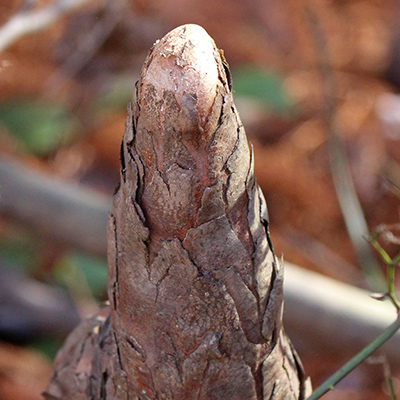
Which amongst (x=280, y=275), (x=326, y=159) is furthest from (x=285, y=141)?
(x=280, y=275)

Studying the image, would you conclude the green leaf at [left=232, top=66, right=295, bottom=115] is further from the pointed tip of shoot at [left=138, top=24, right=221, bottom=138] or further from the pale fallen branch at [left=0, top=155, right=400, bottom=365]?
the pointed tip of shoot at [left=138, top=24, right=221, bottom=138]

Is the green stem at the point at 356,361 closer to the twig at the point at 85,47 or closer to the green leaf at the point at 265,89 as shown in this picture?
the green leaf at the point at 265,89

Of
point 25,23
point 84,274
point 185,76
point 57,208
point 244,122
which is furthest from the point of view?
point 244,122

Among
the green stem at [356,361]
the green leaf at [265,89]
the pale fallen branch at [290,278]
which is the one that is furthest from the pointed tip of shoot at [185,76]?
the green leaf at [265,89]

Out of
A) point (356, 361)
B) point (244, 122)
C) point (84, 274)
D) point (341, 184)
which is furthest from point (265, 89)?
point (356, 361)

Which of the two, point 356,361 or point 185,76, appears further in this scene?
point 356,361

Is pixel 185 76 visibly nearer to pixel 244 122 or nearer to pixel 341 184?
pixel 341 184

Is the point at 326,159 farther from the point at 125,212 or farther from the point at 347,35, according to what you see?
the point at 125,212

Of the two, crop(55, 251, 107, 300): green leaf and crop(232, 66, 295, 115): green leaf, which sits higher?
crop(232, 66, 295, 115): green leaf

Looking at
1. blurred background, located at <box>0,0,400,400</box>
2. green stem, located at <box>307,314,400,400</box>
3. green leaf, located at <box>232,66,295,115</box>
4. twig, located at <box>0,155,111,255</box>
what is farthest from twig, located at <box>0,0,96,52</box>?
green leaf, located at <box>232,66,295,115</box>
